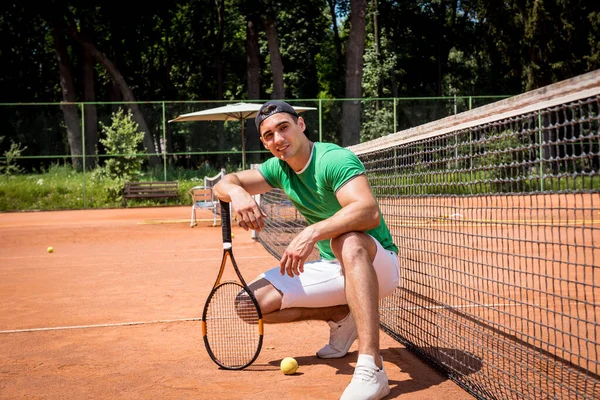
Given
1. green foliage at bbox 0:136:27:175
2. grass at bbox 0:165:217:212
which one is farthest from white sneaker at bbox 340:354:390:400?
green foliage at bbox 0:136:27:175

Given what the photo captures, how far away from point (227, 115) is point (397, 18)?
23957 mm

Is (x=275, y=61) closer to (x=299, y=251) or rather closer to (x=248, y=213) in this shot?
(x=248, y=213)

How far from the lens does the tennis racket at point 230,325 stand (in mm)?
3965

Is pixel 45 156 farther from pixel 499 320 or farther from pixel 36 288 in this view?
pixel 499 320

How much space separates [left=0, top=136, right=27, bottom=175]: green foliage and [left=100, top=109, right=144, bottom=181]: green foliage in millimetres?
2667

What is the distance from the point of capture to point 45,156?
72.1 ft

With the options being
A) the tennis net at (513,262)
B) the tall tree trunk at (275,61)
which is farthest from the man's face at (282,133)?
the tall tree trunk at (275,61)

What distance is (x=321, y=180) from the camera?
3.71 metres

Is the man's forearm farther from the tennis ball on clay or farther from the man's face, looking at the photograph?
the tennis ball on clay

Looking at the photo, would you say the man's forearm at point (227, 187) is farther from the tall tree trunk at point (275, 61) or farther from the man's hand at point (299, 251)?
the tall tree trunk at point (275, 61)

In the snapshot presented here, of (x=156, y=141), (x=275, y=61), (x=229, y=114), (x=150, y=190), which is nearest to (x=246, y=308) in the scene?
(x=229, y=114)

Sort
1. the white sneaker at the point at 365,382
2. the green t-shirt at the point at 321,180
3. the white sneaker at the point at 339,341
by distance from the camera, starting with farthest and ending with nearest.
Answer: the white sneaker at the point at 339,341 → the green t-shirt at the point at 321,180 → the white sneaker at the point at 365,382

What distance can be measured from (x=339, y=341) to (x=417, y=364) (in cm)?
49

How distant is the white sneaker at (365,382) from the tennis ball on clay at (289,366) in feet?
2.34
